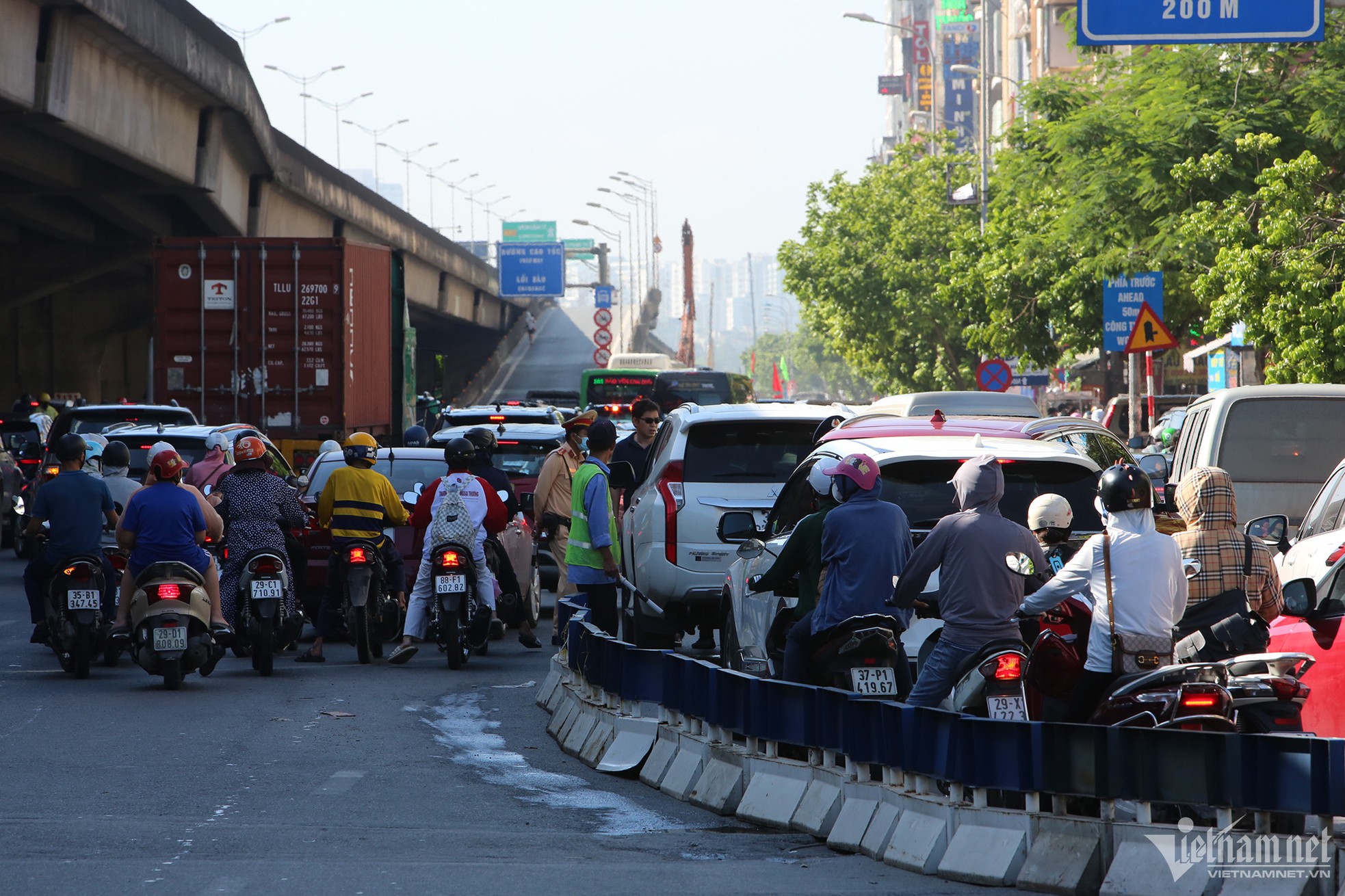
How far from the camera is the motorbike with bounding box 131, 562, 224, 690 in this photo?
12.0 meters

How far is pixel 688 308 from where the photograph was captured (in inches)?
5404

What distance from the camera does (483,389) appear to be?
266ft

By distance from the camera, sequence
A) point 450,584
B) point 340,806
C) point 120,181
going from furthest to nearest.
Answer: point 120,181 < point 450,584 < point 340,806

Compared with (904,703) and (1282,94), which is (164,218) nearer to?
(1282,94)

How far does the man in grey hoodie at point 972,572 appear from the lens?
7059mm

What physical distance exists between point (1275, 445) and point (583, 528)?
5825mm

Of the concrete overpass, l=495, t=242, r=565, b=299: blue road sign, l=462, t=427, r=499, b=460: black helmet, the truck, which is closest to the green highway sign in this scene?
l=495, t=242, r=565, b=299: blue road sign

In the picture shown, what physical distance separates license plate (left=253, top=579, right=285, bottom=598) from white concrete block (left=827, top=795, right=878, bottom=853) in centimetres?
646

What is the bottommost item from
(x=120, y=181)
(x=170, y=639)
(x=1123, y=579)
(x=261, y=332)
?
(x=170, y=639)

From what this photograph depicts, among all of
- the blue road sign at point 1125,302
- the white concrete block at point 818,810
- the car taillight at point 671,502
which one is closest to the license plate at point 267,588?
the car taillight at point 671,502

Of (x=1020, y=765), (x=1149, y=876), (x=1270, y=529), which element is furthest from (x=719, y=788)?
(x=1270, y=529)

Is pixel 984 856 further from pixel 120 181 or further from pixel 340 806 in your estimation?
pixel 120 181

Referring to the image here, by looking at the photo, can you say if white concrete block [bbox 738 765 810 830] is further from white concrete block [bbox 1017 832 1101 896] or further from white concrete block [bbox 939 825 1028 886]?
white concrete block [bbox 1017 832 1101 896]

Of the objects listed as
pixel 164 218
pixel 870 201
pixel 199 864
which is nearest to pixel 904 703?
pixel 199 864
